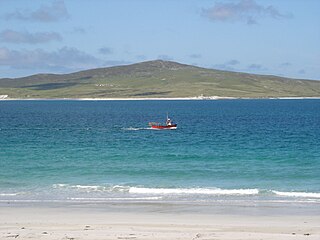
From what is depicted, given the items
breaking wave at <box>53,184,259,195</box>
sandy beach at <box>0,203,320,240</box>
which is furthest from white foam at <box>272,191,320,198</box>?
sandy beach at <box>0,203,320,240</box>

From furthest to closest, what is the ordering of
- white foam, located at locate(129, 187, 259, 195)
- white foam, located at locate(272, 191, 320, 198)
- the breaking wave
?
the breaking wave
white foam, located at locate(129, 187, 259, 195)
white foam, located at locate(272, 191, 320, 198)

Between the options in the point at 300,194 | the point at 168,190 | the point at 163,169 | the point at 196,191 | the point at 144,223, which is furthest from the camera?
the point at 163,169

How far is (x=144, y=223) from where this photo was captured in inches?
1077

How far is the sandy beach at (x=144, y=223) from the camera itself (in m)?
24.1

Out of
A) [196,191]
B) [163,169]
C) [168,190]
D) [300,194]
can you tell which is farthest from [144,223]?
[163,169]

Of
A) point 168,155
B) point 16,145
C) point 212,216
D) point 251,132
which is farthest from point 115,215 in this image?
point 251,132

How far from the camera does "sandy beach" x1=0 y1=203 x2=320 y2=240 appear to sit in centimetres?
2412

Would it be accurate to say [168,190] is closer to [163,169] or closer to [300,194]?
[300,194]

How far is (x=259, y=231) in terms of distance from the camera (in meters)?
25.0

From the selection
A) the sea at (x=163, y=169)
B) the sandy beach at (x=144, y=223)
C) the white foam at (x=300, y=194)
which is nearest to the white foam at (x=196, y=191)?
the sea at (x=163, y=169)

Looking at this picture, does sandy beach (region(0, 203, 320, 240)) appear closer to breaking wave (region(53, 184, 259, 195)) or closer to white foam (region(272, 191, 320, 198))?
breaking wave (region(53, 184, 259, 195))

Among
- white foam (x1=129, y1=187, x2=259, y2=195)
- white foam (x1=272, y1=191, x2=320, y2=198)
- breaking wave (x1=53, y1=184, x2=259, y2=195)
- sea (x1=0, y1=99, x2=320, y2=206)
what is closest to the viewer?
white foam (x1=272, y1=191, x2=320, y2=198)

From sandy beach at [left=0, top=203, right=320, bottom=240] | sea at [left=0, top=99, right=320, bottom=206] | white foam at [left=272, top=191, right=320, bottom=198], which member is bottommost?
sandy beach at [left=0, top=203, right=320, bottom=240]

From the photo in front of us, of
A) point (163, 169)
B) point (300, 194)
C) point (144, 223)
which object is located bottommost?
point (144, 223)
